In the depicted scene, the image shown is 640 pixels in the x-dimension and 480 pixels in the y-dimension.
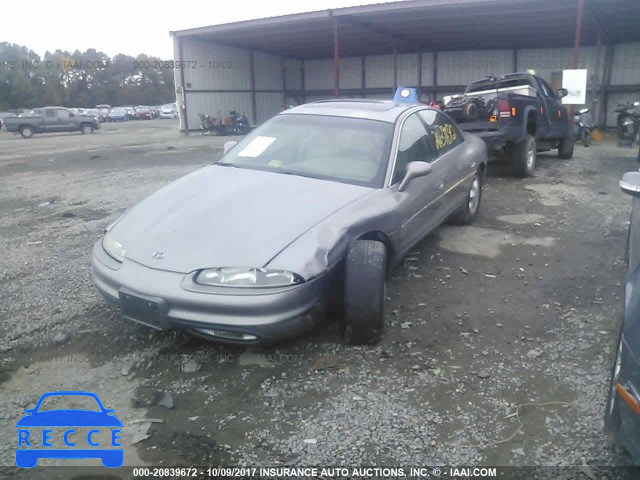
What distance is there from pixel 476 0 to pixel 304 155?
1212cm

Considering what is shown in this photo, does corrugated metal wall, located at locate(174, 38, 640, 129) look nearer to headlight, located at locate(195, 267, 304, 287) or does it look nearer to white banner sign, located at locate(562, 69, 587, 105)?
white banner sign, located at locate(562, 69, 587, 105)

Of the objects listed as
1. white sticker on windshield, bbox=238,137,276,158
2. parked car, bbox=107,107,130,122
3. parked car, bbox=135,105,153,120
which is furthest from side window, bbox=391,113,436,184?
parked car, bbox=135,105,153,120

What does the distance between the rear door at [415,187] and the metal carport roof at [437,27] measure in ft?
36.8

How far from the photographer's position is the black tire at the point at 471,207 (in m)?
6.04

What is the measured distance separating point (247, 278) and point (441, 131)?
321 cm

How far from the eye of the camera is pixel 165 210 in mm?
3770

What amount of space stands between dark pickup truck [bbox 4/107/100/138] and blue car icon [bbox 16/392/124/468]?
27.9 metres

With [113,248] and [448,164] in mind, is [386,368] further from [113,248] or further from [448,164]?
[448,164]

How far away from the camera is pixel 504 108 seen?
866 centimetres

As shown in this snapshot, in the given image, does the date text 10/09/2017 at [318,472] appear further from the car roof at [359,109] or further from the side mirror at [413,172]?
the car roof at [359,109]

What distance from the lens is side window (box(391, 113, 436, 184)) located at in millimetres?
4285

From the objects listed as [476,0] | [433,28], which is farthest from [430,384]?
[433,28]

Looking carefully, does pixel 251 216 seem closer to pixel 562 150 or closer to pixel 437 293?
pixel 437 293

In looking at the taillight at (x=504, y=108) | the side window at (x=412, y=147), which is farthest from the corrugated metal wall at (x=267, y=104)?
the side window at (x=412, y=147)
